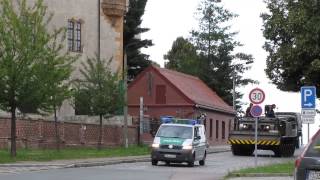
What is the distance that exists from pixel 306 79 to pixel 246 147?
14120 mm

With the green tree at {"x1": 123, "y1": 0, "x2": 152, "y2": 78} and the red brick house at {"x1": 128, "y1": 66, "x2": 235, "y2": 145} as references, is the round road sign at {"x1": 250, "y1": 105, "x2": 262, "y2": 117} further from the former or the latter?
the green tree at {"x1": 123, "y1": 0, "x2": 152, "y2": 78}

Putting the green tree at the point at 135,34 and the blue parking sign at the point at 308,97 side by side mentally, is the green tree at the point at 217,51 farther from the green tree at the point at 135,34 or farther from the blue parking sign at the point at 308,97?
the blue parking sign at the point at 308,97

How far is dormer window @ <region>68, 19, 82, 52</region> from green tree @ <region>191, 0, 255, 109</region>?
3524cm

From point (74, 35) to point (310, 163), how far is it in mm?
43467

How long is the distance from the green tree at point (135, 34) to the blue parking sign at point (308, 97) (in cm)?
4729

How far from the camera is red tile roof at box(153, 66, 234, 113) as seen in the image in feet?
219

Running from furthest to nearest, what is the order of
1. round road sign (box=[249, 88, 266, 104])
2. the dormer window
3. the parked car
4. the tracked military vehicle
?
1. the dormer window
2. the tracked military vehicle
3. round road sign (box=[249, 88, 266, 104])
4. the parked car

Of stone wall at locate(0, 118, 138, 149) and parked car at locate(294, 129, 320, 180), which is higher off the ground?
parked car at locate(294, 129, 320, 180)

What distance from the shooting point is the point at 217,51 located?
89.3 metres

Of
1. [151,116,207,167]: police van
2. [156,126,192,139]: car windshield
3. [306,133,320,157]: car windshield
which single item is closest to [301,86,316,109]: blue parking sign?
[151,116,207,167]: police van

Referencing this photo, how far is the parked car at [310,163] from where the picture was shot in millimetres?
12039

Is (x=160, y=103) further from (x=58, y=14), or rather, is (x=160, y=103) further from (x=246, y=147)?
(x=246, y=147)

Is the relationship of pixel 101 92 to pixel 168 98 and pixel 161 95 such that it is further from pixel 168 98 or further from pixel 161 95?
pixel 161 95

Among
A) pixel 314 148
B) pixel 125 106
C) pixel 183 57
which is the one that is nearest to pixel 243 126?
pixel 125 106
